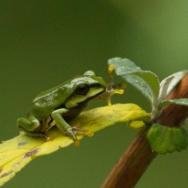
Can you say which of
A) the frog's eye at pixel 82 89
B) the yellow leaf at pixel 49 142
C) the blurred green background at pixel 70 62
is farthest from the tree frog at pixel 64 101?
the blurred green background at pixel 70 62

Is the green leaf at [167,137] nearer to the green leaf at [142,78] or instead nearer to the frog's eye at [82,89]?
the green leaf at [142,78]

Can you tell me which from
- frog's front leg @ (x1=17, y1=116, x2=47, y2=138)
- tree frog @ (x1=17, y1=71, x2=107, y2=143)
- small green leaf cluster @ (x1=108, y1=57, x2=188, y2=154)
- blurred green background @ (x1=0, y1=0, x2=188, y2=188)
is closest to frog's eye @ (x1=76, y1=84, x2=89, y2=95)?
tree frog @ (x1=17, y1=71, x2=107, y2=143)

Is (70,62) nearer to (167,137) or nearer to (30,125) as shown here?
(30,125)

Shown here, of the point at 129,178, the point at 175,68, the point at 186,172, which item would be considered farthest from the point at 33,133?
the point at 186,172

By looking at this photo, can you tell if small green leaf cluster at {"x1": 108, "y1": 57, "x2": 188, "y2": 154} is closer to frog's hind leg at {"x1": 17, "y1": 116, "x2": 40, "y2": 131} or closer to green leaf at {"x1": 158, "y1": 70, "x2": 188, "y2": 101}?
green leaf at {"x1": 158, "y1": 70, "x2": 188, "y2": 101}

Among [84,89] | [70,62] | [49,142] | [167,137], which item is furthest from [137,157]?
[70,62]
